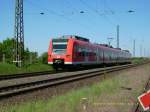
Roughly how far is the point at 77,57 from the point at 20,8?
273 inches

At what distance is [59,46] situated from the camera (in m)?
38.2

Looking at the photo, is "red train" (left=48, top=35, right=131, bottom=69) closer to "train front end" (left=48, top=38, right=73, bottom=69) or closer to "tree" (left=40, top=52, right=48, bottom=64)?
"train front end" (left=48, top=38, right=73, bottom=69)

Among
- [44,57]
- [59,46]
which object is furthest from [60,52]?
[44,57]

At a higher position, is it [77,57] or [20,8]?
[20,8]

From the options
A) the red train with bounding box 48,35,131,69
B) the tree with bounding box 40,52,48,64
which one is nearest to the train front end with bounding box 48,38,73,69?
the red train with bounding box 48,35,131,69

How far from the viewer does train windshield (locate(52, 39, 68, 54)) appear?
3781cm

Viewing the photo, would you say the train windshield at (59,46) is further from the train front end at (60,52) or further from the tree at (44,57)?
the tree at (44,57)

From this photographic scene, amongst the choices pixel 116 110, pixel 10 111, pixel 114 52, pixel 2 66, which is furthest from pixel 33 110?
pixel 114 52

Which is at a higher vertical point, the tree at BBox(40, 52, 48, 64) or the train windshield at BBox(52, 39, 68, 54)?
the train windshield at BBox(52, 39, 68, 54)

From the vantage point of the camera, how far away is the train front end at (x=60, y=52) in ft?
122

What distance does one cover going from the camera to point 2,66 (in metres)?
36.6

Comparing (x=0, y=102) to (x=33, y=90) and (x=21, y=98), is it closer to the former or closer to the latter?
(x=21, y=98)

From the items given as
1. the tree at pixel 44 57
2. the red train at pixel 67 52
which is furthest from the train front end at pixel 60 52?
the tree at pixel 44 57

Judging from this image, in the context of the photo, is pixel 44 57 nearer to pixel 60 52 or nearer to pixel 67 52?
pixel 60 52
